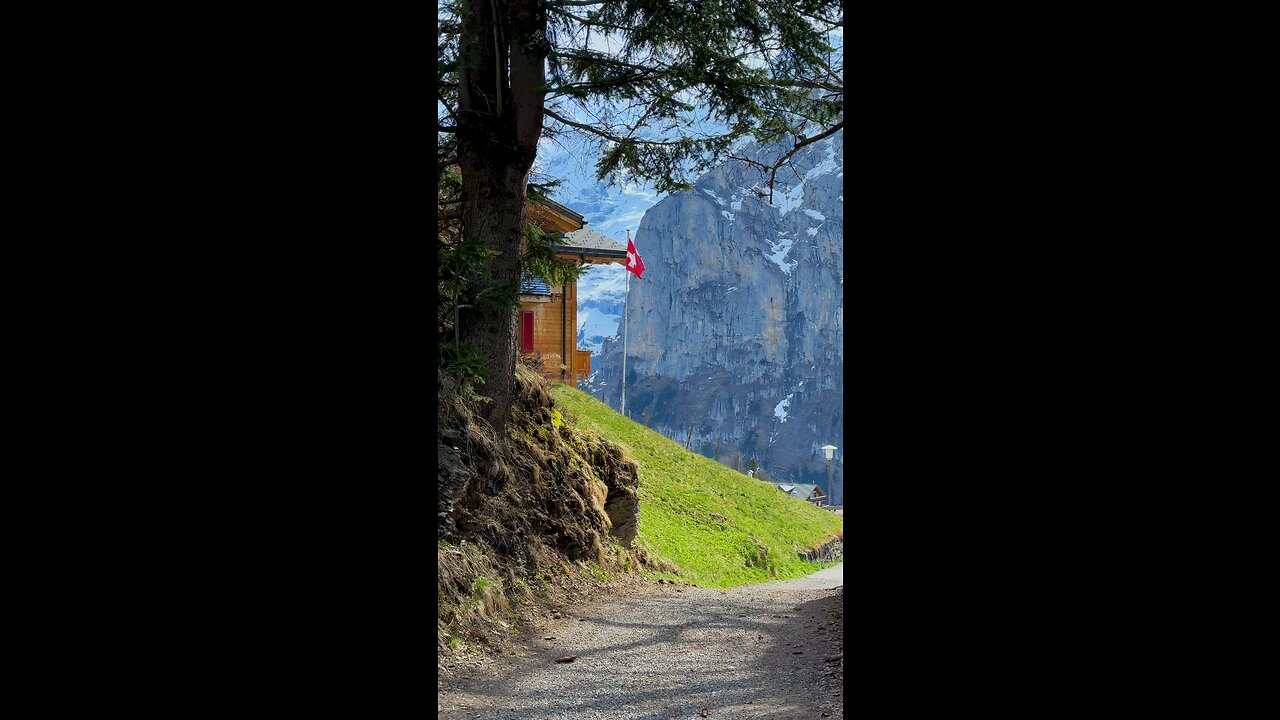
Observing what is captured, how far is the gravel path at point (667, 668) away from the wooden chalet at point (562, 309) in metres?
11.2

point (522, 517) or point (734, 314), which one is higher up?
point (734, 314)

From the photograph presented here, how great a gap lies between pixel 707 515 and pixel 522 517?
7911 mm

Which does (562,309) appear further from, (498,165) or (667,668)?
(667,668)

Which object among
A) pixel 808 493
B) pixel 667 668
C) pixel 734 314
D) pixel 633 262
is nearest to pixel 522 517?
pixel 667 668

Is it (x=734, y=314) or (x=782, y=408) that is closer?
(x=782, y=408)

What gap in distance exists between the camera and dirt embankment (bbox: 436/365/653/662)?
698 centimetres

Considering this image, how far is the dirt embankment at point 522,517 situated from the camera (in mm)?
6980

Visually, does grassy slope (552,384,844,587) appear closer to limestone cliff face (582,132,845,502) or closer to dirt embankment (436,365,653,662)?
dirt embankment (436,365,653,662)

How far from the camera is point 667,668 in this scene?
21.4ft
